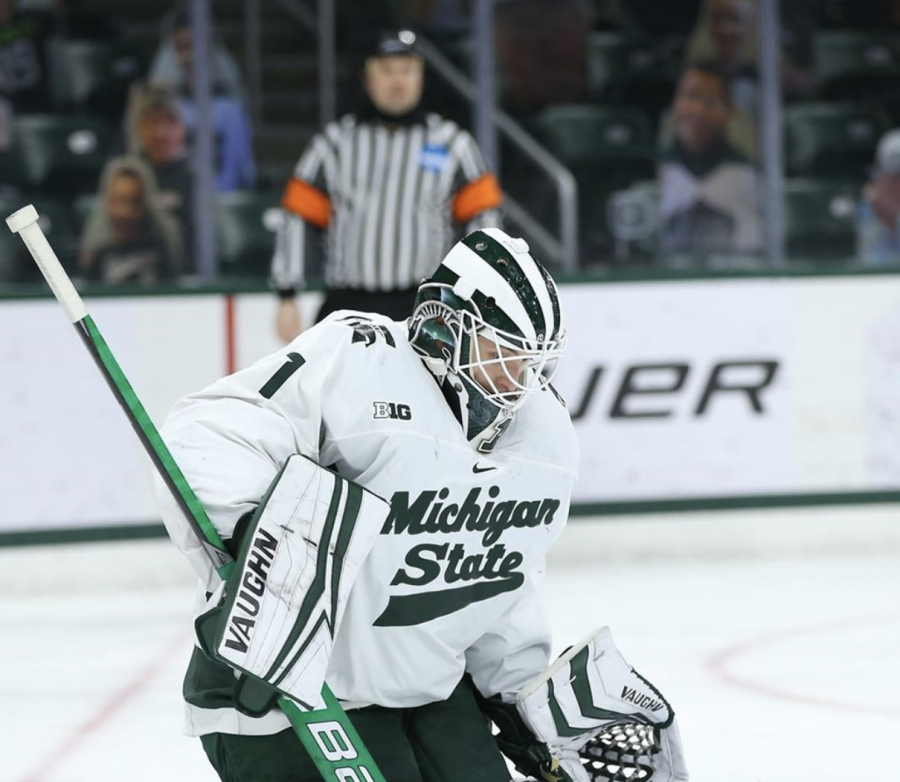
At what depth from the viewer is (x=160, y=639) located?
355cm

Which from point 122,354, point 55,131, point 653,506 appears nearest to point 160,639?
point 122,354

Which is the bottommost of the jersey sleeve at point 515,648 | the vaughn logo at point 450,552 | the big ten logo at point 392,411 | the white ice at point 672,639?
the white ice at point 672,639

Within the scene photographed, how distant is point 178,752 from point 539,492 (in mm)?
1028

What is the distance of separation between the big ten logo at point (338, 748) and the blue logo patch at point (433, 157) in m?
2.30

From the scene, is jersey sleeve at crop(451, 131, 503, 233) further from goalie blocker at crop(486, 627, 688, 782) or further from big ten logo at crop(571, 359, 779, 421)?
goalie blocker at crop(486, 627, 688, 782)

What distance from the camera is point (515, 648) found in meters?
1.94

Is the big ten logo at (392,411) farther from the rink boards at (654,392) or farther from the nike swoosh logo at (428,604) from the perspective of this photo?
the rink boards at (654,392)

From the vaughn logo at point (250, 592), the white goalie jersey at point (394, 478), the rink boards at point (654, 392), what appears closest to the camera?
the vaughn logo at point (250, 592)

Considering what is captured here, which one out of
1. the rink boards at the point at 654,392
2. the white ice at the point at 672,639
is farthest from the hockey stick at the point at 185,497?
the rink boards at the point at 654,392

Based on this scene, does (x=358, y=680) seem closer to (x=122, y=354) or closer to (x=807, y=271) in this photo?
(x=122, y=354)

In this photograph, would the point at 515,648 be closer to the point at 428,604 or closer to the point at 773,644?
the point at 428,604

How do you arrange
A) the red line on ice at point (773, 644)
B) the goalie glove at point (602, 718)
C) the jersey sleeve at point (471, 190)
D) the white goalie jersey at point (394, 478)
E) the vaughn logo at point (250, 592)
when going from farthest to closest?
the jersey sleeve at point (471, 190) → the red line on ice at point (773, 644) → the goalie glove at point (602, 718) → the white goalie jersey at point (394, 478) → the vaughn logo at point (250, 592)

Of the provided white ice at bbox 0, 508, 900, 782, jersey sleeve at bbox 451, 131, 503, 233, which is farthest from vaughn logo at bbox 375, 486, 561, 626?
jersey sleeve at bbox 451, 131, 503, 233

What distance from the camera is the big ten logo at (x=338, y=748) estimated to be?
1714mm
